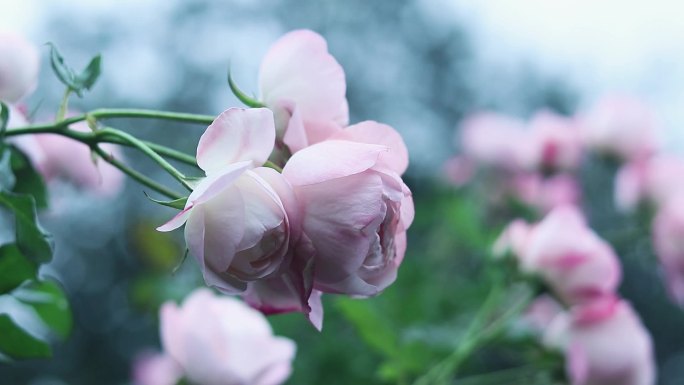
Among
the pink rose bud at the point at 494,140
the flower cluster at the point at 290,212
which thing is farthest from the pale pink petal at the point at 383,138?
the pink rose bud at the point at 494,140

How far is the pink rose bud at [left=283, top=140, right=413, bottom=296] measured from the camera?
12.1 inches

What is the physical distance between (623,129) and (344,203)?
0.91 metres

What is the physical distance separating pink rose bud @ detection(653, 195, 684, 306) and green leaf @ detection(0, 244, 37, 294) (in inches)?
27.0

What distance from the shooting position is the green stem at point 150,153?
316 mm

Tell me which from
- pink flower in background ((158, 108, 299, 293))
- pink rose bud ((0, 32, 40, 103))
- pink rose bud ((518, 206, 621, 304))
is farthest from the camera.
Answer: pink rose bud ((518, 206, 621, 304))

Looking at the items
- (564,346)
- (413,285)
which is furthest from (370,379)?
(564,346)

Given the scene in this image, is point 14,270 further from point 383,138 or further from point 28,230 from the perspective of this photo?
point 383,138

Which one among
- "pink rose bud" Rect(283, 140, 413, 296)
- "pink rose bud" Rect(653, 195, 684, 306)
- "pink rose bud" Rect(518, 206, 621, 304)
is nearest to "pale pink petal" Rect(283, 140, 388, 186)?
"pink rose bud" Rect(283, 140, 413, 296)

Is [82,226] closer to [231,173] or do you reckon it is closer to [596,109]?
[596,109]

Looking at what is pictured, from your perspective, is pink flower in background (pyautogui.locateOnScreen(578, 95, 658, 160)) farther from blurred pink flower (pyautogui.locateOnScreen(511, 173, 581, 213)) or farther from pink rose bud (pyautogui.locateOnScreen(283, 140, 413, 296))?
pink rose bud (pyautogui.locateOnScreen(283, 140, 413, 296))

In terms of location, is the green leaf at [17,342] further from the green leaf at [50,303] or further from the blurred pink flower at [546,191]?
the blurred pink flower at [546,191]

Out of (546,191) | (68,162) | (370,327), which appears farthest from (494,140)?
(68,162)

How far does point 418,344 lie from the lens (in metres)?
0.69

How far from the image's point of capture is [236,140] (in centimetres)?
31
